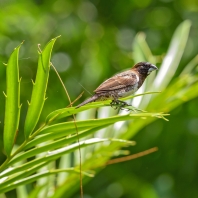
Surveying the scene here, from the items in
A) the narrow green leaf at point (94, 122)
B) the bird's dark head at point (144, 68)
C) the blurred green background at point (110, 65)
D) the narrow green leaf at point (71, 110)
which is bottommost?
the blurred green background at point (110, 65)

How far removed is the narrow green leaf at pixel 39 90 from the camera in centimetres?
97

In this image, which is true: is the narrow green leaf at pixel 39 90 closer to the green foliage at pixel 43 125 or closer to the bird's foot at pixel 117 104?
the green foliage at pixel 43 125

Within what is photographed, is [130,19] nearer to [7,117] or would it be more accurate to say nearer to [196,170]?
[196,170]

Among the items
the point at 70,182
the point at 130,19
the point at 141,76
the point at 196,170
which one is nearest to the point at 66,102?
the point at 196,170

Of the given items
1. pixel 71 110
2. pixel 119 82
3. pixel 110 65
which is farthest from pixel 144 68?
pixel 110 65

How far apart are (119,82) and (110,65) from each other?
1.99 metres

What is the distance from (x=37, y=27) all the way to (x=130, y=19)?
68 cm

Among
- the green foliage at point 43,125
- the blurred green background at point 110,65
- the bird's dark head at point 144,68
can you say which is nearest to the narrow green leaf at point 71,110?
the green foliage at point 43,125

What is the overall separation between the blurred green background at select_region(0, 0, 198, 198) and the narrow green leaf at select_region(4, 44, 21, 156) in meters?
1.41

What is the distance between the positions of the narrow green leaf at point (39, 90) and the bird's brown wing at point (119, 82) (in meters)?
0.09

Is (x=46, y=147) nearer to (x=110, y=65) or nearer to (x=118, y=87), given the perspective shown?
(x=118, y=87)

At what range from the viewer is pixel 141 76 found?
1.10 m

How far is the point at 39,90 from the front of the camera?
3.31 feet

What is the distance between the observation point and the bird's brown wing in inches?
40.2
